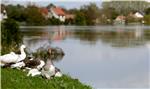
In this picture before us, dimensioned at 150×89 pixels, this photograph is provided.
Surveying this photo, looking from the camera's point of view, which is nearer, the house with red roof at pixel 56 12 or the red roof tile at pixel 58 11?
the red roof tile at pixel 58 11

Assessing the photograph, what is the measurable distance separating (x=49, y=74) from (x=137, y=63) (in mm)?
13991

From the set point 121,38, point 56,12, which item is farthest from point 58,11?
point 121,38

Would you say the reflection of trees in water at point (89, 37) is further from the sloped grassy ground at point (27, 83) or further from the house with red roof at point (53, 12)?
the sloped grassy ground at point (27, 83)

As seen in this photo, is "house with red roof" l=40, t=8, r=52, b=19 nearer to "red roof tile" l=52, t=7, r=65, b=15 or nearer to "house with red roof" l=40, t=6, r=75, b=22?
"house with red roof" l=40, t=6, r=75, b=22

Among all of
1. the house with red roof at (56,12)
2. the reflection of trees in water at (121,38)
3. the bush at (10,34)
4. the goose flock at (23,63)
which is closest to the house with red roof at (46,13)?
→ the house with red roof at (56,12)

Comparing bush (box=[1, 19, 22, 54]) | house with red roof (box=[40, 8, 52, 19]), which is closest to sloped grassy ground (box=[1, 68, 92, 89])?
bush (box=[1, 19, 22, 54])

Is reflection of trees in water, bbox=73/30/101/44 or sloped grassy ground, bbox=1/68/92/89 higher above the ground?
sloped grassy ground, bbox=1/68/92/89

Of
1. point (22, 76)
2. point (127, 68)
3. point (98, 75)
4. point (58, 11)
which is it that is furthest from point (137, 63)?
point (58, 11)

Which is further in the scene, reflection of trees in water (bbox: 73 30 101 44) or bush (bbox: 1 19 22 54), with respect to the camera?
reflection of trees in water (bbox: 73 30 101 44)

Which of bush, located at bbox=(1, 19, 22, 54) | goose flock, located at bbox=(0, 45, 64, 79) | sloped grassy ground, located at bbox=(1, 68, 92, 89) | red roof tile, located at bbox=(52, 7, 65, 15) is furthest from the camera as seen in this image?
red roof tile, located at bbox=(52, 7, 65, 15)

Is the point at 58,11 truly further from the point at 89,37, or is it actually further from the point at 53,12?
the point at 89,37

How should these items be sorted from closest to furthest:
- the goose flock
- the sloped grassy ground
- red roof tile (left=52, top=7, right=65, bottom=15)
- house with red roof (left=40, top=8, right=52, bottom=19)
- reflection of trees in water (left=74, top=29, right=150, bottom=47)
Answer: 1. the sloped grassy ground
2. the goose flock
3. reflection of trees in water (left=74, top=29, right=150, bottom=47)
4. red roof tile (left=52, top=7, right=65, bottom=15)
5. house with red roof (left=40, top=8, right=52, bottom=19)

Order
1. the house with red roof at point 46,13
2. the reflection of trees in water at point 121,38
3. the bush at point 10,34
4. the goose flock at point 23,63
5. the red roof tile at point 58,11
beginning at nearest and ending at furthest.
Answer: the goose flock at point 23,63, the bush at point 10,34, the reflection of trees in water at point 121,38, the red roof tile at point 58,11, the house with red roof at point 46,13

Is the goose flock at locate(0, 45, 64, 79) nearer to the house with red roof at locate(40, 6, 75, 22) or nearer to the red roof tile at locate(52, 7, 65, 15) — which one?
the red roof tile at locate(52, 7, 65, 15)
